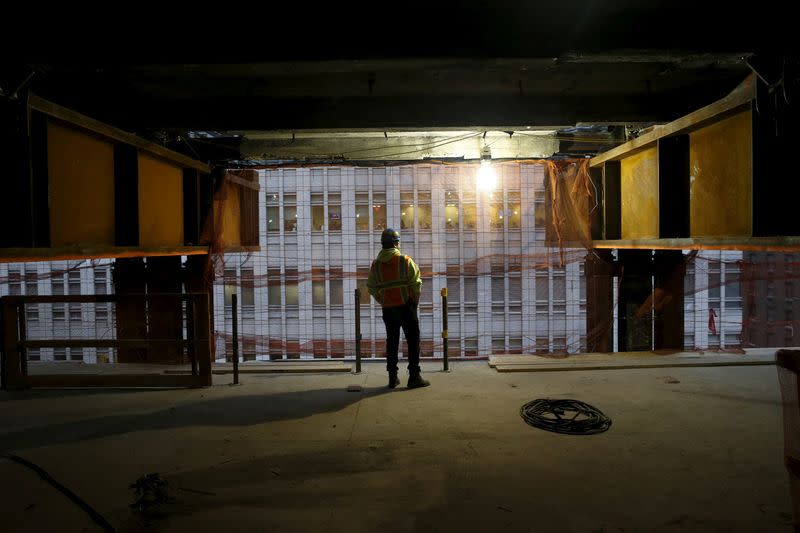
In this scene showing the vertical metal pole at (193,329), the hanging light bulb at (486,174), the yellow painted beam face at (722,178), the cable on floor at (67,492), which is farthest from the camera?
the hanging light bulb at (486,174)

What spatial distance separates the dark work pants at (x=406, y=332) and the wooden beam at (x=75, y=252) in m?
3.45

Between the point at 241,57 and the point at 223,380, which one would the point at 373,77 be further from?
the point at 223,380

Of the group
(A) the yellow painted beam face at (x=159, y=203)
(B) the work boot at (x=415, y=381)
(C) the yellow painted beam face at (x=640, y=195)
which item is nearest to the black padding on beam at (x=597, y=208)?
(C) the yellow painted beam face at (x=640, y=195)

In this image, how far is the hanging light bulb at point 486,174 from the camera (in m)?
8.07

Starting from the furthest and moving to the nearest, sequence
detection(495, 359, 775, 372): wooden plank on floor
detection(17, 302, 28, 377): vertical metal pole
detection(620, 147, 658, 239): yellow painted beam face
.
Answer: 1. detection(495, 359, 775, 372): wooden plank on floor
2. detection(620, 147, 658, 239): yellow painted beam face
3. detection(17, 302, 28, 377): vertical metal pole

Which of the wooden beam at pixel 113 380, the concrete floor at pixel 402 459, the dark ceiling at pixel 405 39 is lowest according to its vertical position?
the concrete floor at pixel 402 459

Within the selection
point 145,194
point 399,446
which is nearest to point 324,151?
point 145,194

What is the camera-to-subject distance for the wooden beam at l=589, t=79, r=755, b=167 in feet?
14.5

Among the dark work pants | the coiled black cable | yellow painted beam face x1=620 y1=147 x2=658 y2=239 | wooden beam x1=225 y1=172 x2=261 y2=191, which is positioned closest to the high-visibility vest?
the dark work pants

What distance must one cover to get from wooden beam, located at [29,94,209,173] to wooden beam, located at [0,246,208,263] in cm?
136

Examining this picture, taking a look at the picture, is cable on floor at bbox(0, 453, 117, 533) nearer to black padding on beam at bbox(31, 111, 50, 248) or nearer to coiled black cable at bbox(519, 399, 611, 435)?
black padding on beam at bbox(31, 111, 50, 248)

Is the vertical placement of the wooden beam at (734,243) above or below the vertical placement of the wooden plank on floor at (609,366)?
above

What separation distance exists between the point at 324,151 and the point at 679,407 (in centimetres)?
677

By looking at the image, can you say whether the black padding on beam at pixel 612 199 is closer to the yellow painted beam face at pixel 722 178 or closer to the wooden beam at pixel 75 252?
the yellow painted beam face at pixel 722 178
